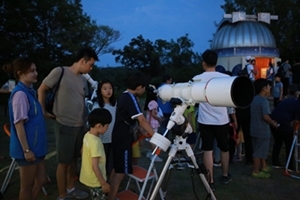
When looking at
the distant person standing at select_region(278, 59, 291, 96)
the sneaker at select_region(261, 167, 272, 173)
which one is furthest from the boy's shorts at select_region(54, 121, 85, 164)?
the distant person standing at select_region(278, 59, 291, 96)

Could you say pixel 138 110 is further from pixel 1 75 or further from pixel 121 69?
pixel 121 69

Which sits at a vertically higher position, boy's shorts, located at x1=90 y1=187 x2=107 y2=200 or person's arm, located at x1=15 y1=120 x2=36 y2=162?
person's arm, located at x1=15 y1=120 x2=36 y2=162

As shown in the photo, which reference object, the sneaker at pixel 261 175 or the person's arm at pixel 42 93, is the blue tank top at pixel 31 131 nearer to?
the person's arm at pixel 42 93

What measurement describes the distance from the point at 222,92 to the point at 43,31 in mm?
20903

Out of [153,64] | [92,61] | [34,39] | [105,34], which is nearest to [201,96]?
[92,61]

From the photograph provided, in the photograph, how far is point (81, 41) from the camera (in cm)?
2358

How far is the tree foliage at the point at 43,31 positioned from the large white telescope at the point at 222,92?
16.7 meters

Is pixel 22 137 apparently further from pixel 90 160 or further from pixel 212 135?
pixel 212 135

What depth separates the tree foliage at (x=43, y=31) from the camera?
1803 centimetres

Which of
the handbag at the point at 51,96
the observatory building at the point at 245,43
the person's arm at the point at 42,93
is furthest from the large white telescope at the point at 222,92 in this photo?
the observatory building at the point at 245,43

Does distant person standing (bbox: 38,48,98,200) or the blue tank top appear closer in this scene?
the blue tank top

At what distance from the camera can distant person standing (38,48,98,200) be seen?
340 centimetres

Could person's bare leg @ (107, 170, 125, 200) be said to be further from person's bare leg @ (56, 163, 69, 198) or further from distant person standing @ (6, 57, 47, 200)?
distant person standing @ (6, 57, 47, 200)

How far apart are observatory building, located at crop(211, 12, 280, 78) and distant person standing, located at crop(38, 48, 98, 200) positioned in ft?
43.7
